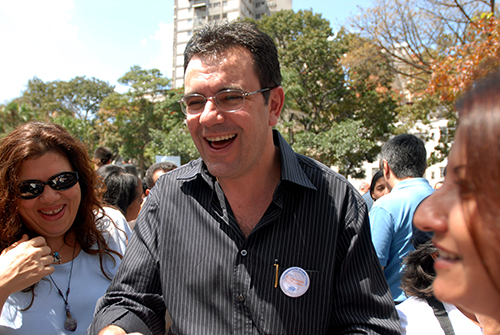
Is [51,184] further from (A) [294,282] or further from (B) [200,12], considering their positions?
(B) [200,12]

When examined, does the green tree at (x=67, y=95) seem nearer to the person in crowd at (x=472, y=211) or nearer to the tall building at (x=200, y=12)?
the tall building at (x=200, y=12)

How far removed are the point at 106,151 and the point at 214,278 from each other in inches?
204

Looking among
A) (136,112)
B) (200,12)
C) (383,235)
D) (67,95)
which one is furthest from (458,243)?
(200,12)

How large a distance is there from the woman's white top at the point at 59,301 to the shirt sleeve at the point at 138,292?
0.50 m

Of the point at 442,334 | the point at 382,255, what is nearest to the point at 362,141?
the point at 382,255

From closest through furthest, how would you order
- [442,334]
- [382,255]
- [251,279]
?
[251,279]
[442,334]
[382,255]

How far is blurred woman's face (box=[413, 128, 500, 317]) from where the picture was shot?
26.0 inches

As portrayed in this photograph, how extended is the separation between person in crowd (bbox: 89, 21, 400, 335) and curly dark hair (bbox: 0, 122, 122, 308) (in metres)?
0.77

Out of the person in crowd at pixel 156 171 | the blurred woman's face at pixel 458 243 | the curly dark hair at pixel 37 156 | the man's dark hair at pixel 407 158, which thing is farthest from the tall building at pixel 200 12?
the blurred woman's face at pixel 458 243

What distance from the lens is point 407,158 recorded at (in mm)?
3428

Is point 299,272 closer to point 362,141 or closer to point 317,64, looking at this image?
point 362,141

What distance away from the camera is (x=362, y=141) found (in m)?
19.3

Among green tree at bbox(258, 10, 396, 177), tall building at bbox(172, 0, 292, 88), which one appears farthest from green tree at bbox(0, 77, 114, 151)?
green tree at bbox(258, 10, 396, 177)

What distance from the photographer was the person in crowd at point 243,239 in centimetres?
149
